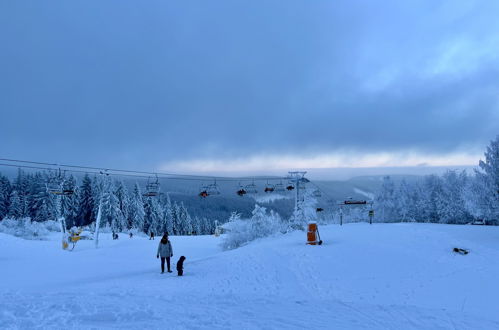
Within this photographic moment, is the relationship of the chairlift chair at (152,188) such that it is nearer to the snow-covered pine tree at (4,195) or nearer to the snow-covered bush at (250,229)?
the snow-covered bush at (250,229)

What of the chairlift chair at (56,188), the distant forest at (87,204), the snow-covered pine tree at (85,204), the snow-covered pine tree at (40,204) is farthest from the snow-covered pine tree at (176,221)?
the chairlift chair at (56,188)

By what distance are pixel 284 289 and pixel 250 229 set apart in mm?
23736

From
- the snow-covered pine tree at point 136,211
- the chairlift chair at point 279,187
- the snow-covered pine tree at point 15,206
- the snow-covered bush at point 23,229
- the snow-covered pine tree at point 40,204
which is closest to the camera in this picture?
the chairlift chair at point 279,187

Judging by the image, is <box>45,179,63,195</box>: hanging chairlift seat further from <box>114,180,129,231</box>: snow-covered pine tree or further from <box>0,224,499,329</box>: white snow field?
<box>114,180,129,231</box>: snow-covered pine tree

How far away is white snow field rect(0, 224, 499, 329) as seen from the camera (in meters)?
9.59

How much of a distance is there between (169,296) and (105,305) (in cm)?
235

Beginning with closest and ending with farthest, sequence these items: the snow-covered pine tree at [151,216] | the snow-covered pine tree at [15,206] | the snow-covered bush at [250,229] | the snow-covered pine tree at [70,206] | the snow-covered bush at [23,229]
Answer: the snow-covered bush at [250,229]
the snow-covered bush at [23,229]
the snow-covered pine tree at [15,206]
the snow-covered pine tree at [70,206]
the snow-covered pine tree at [151,216]

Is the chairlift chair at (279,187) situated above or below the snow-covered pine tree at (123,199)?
above

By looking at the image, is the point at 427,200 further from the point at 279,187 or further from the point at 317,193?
the point at 279,187

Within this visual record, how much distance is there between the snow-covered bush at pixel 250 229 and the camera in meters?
36.3

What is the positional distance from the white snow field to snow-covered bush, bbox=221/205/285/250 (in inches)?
455

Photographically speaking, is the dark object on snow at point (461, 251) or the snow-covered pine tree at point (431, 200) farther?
the snow-covered pine tree at point (431, 200)

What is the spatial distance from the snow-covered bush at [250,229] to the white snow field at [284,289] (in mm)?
11556

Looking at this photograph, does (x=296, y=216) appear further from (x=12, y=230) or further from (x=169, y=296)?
(x=12, y=230)
